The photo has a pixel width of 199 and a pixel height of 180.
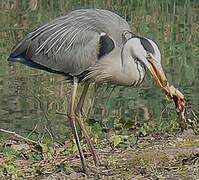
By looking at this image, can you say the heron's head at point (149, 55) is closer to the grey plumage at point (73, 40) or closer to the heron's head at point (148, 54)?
the heron's head at point (148, 54)

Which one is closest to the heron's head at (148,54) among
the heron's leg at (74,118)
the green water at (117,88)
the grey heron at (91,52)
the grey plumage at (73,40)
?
the grey heron at (91,52)

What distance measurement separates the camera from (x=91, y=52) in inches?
236

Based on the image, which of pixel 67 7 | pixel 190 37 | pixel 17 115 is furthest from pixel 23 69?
pixel 67 7

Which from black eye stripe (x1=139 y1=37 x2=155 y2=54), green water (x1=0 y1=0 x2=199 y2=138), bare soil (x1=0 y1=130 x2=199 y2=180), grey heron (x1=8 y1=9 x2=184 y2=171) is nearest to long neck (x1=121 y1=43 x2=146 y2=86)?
grey heron (x1=8 y1=9 x2=184 y2=171)

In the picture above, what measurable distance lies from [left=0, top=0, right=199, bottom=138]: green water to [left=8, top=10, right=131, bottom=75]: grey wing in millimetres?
1460

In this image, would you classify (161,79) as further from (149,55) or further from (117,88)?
(117,88)

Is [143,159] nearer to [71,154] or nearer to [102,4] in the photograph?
[71,154]

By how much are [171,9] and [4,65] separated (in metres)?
Answer: 4.34

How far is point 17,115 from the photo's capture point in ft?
27.5

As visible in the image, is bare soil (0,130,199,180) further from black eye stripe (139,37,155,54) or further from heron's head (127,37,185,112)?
black eye stripe (139,37,155,54)

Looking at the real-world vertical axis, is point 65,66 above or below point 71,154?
above

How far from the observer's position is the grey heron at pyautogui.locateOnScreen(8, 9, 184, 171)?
5.90 m

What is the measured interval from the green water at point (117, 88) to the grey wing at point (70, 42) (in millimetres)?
1460

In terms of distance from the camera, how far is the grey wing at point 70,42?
601 cm
